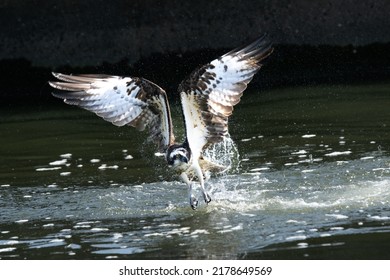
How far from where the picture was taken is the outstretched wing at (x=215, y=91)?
31.2 ft

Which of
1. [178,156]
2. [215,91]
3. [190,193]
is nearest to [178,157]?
[178,156]

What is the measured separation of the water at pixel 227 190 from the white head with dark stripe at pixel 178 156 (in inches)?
16.9

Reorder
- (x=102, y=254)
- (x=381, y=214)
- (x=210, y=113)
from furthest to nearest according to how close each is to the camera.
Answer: (x=210, y=113), (x=381, y=214), (x=102, y=254)

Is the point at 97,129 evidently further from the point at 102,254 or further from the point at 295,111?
the point at 102,254

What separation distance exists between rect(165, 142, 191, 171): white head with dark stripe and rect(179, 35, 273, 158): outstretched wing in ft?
0.58

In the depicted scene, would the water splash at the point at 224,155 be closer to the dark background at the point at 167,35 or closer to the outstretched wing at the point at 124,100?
the outstretched wing at the point at 124,100

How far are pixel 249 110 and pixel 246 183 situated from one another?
4240mm

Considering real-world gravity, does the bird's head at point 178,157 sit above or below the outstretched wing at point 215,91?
below

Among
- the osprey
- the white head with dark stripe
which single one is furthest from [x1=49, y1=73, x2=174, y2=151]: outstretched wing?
the white head with dark stripe

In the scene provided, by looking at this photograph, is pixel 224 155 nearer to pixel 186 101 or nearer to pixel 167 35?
pixel 186 101

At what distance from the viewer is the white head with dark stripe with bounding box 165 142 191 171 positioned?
958 centimetres

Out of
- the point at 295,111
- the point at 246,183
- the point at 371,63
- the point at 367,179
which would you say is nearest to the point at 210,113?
the point at 246,183

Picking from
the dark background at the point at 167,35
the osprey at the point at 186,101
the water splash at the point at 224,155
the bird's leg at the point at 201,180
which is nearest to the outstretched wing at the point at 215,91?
the osprey at the point at 186,101

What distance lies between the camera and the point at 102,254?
8.34m
